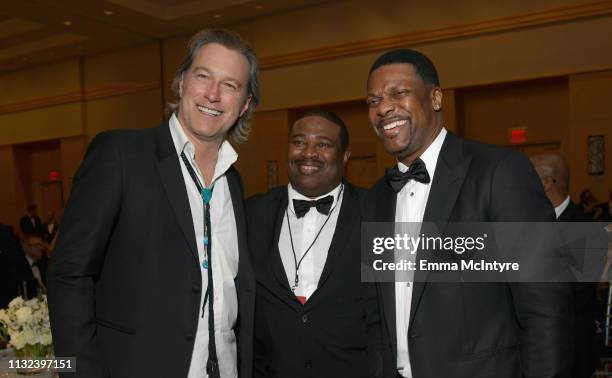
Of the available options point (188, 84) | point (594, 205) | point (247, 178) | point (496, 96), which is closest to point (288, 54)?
point (247, 178)

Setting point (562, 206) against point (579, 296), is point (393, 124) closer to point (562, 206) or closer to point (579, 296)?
point (579, 296)

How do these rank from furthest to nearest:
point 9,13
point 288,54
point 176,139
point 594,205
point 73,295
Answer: point 288,54
point 9,13
point 594,205
point 176,139
point 73,295

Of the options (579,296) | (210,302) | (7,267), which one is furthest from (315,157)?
(7,267)

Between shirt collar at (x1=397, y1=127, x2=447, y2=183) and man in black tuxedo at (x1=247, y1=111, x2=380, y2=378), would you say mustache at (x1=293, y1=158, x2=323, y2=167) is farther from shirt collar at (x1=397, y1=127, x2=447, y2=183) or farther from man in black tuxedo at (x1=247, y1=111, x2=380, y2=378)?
shirt collar at (x1=397, y1=127, x2=447, y2=183)

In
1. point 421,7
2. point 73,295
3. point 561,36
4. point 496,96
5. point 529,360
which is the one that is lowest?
point 529,360

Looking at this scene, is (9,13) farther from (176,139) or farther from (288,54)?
(176,139)

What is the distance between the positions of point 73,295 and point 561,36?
30.4 ft

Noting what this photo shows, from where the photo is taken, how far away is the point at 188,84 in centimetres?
215

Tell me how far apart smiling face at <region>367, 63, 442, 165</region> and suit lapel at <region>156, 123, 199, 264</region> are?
76 centimetres

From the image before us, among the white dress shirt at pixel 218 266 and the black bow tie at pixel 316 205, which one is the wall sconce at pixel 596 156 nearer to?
the black bow tie at pixel 316 205

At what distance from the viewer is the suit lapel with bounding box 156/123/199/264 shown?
193 centimetres

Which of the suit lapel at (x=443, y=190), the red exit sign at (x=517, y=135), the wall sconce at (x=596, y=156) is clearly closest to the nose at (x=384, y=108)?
the suit lapel at (x=443, y=190)

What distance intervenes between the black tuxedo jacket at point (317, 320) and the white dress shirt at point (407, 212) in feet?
1.90

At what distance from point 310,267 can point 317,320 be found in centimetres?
28
